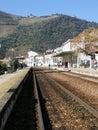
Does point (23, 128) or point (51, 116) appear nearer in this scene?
point (23, 128)

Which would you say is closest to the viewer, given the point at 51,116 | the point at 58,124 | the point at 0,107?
the point at 0,107

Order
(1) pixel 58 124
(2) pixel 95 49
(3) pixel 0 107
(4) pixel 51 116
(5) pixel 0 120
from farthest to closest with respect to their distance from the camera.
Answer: (2) pixel 95 49, (4) pixel 51 116, (1) pixel 58 124, (3) pixel 0 107, (5) pixel 0 120

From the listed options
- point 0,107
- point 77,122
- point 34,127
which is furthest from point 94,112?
point 0,107

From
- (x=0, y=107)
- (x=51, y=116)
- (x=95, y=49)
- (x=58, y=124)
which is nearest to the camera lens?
(x=0, y=107)

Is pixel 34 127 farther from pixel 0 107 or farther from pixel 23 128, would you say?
pixel 0 107

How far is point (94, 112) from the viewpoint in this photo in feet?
52.0

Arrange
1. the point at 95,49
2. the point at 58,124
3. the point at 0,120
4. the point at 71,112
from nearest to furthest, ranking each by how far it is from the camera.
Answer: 1. the point at 0,120
2. the point at 58,124
3. the point at 71,112
4. the point at 95,49

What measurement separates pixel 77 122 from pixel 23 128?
2062 millimetres

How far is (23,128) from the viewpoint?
490 inches

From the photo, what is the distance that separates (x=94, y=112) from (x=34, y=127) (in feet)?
13.2

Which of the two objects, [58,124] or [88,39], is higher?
[88,39]

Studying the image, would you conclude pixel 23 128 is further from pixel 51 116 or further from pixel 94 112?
pixel 94 112

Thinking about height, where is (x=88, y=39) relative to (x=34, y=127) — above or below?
above

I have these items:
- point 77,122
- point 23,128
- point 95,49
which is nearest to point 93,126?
point 77,122
